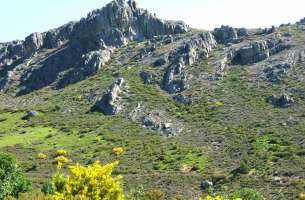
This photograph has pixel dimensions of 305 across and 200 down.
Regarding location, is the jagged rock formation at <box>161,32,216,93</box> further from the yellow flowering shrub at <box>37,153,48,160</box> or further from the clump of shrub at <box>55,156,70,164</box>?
the clump of shrub at <box>55,156,70,164</box>

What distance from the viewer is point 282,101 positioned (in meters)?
116

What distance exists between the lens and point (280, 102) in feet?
381

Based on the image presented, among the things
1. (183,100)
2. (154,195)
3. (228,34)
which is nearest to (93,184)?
(154,195)

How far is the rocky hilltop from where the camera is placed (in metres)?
92.0

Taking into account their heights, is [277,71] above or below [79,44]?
below

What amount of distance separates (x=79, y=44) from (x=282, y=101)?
82.3 meters

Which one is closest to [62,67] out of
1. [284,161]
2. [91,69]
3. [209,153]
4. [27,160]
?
[91,69]

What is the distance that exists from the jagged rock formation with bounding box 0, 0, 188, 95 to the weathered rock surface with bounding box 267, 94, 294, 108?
193 feet

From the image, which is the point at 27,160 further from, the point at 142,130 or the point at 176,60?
the point at 176,60

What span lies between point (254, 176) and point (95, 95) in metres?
63.7

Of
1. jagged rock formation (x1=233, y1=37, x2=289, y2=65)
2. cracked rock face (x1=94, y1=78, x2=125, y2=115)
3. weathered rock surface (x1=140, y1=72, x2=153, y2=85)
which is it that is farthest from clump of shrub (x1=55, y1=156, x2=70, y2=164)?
jagged rock formation (x1=233, y1=37, x2=289, y2=65)

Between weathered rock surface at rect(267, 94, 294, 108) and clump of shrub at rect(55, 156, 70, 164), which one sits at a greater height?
weathered rock surface at rect(267, 94, 294, 108)

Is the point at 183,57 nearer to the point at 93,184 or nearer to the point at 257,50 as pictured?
the point at 257,50

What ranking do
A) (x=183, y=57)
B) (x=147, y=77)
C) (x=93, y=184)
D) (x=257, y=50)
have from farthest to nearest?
(x=183, y=57), (x=147, y=77), (x=257, y=50), (x=93, y=184)
